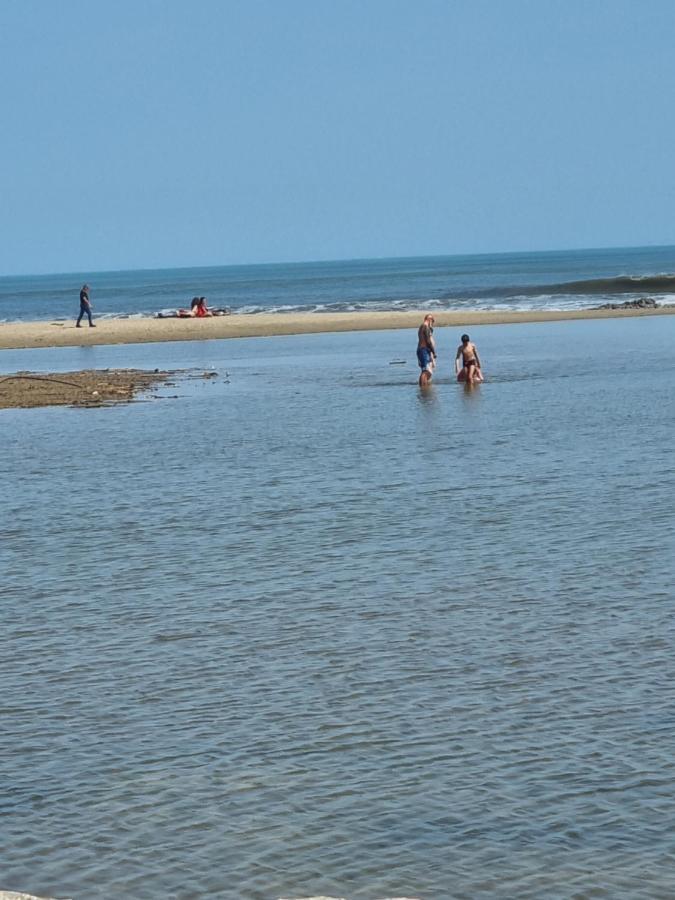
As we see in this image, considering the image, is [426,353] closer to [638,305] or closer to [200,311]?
[200,311]

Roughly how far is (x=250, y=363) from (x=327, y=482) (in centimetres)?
Result: 2351

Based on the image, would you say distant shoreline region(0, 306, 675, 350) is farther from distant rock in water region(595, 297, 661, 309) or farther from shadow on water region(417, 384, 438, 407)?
shadow on water region(417, 384, 438, 407)

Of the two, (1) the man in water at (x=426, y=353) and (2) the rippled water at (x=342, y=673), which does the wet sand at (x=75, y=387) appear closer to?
(1) the man in water at (x=426, y=353)

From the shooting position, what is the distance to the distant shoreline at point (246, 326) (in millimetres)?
53812

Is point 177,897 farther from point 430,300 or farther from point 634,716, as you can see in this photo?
point 430,300

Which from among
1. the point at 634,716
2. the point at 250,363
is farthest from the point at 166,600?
the point at 250,363

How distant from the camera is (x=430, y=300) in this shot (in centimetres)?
8138

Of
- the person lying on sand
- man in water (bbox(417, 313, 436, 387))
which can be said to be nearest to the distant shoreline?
the person lying on sand

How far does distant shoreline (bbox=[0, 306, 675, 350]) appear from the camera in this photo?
177 feet

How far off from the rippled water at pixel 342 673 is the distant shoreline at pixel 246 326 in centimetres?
3340

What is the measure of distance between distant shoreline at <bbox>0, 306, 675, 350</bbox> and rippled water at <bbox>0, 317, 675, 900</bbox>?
33.4 meters

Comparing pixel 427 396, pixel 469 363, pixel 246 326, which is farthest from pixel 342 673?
pixel 246 326

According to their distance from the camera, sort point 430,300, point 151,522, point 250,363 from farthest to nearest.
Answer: point 430,300, point 250,363, point 151,522

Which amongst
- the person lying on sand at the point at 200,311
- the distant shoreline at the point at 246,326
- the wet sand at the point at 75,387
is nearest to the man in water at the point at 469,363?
the wet sand at the point at 75,387
